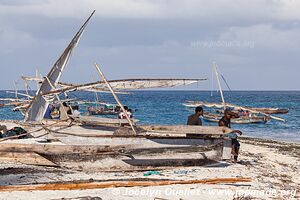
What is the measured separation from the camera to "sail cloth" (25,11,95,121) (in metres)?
14.6

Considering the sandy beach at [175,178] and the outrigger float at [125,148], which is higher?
the outrigger float at [125,148]

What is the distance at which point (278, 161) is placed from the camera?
645 inches

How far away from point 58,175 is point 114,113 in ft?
127

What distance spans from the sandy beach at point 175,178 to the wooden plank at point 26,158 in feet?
0.55

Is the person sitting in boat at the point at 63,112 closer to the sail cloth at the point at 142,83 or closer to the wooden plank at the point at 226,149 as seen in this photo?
the sail cloth at the point at 142,83

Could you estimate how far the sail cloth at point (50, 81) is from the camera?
14.6 m

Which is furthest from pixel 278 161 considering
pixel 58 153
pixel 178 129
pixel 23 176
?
pixel 23 176

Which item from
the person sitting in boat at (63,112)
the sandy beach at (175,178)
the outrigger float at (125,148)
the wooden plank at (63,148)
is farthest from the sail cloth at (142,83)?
the person sitting in boat at (63,112)

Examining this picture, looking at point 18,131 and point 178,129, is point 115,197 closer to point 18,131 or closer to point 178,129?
point 178,129

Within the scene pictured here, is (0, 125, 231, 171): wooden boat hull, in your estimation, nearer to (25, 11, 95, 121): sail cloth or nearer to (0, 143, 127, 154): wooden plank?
(0, 143, 127, 154): wooden plank

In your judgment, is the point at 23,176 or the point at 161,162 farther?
the point at 161,162

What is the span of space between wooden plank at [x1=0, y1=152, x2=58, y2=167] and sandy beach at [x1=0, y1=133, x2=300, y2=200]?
0.17 meters

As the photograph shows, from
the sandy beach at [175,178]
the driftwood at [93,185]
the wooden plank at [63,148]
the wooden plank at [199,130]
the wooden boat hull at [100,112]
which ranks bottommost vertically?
the wooden boat hull at [100,112]

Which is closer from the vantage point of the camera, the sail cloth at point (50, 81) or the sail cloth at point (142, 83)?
the sail cloth at point (142, 83)
